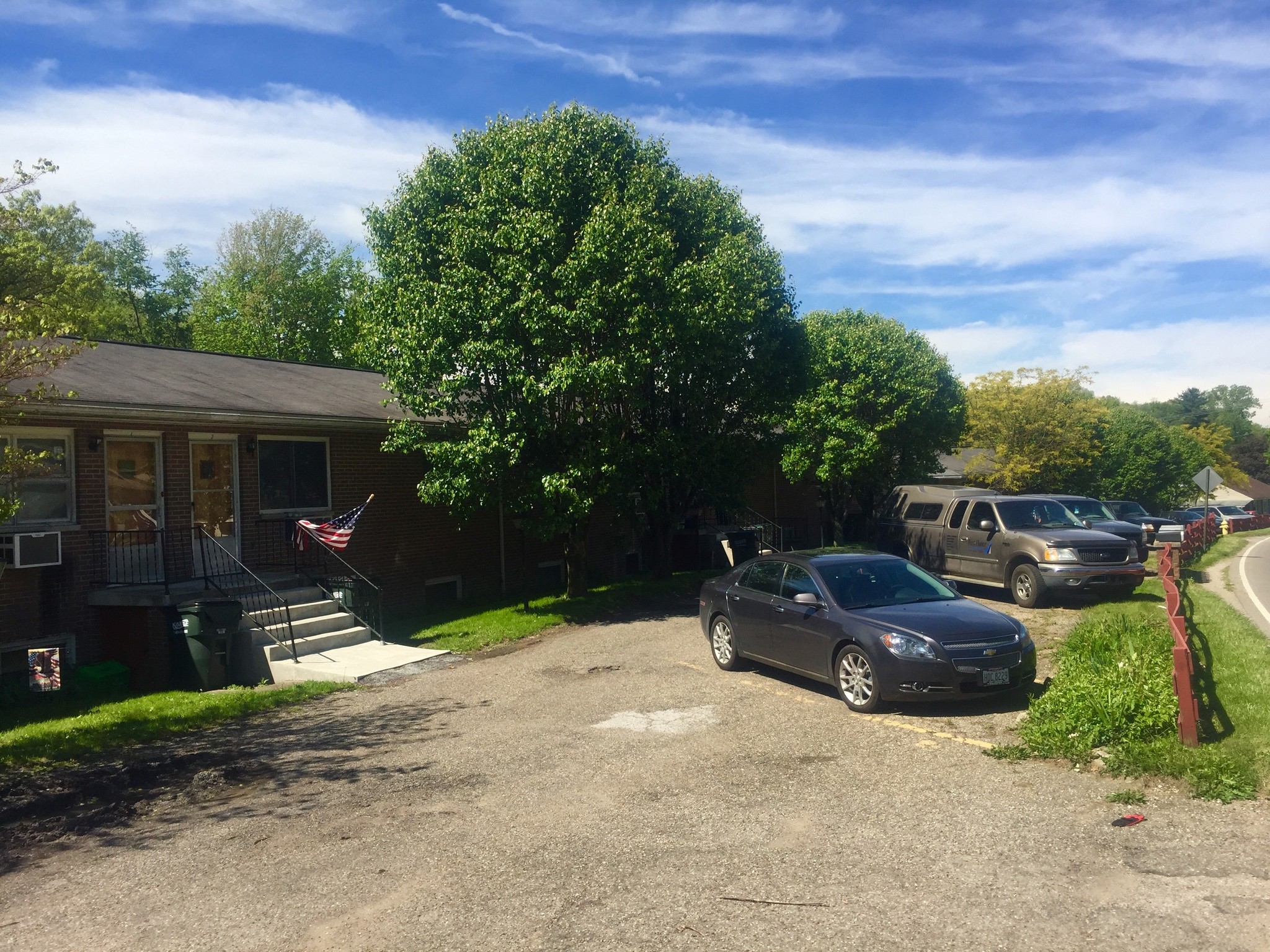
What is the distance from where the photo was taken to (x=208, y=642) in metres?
12.5

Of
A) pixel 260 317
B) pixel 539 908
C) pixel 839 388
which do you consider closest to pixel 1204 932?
pixel 539 908

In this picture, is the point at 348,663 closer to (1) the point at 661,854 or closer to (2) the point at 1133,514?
(1) the point at 661,854

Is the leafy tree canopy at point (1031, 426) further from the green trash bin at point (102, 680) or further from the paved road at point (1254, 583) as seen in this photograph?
the green trash bin at point (102, 680)

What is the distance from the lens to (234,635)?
1279 centimetres

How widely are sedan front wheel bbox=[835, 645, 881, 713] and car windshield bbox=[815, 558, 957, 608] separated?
1.90 ft

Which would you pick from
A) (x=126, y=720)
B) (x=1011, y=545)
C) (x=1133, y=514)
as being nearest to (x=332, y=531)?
(x=126, y=720)

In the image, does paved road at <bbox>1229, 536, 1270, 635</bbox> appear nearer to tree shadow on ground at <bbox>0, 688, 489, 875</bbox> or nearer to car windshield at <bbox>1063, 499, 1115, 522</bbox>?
car windshield at <bbox>1063, 499, 1115, 522</bbox>

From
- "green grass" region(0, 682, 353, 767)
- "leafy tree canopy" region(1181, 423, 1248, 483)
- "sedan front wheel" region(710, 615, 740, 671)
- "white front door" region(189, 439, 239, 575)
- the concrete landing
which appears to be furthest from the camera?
"leafy tree canopy" region(1181, 423, 1248, 483)

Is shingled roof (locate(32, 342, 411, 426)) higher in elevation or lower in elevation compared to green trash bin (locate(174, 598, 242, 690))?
higher

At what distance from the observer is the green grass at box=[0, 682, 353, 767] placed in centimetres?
897

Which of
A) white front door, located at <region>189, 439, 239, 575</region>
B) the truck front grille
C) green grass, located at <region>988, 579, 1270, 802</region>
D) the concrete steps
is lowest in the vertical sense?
the concrete steps

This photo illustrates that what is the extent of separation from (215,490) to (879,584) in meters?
10.3

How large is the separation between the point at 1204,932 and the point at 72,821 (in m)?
7.26

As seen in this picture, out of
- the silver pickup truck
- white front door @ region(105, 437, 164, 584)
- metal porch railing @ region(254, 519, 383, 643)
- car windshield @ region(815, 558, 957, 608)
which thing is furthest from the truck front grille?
white front door @ region(105, 437, 164, 584)
